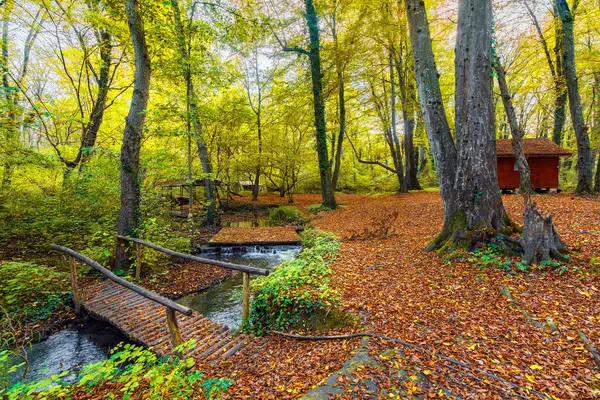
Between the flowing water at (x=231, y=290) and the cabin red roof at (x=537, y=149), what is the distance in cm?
1341

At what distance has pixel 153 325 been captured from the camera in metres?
4.46

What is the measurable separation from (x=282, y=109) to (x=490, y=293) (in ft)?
58.9

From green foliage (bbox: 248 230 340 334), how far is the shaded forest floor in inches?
11.6

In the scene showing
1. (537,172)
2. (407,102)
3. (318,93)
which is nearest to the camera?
(537,172)

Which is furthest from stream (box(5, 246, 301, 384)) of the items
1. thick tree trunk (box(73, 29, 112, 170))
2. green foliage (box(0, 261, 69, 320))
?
thick tree trunk (box(73, 29, 112, 170))

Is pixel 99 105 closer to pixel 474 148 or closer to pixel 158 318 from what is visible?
pixel 158 318

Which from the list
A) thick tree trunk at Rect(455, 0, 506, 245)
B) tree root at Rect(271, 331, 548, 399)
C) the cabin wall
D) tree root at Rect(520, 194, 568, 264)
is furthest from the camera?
the cabin wall

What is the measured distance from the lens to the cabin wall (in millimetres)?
13852

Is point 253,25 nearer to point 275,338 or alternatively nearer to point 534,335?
point 275,338

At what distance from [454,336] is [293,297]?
91.1 inches

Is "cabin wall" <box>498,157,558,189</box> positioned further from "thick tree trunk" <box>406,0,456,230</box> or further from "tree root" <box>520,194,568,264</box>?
"tree root" <box>520,194,568,264</box>

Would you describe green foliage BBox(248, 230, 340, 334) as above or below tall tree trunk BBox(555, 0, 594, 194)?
below

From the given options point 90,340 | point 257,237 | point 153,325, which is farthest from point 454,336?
point 257,237

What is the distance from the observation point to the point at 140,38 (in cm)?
633
